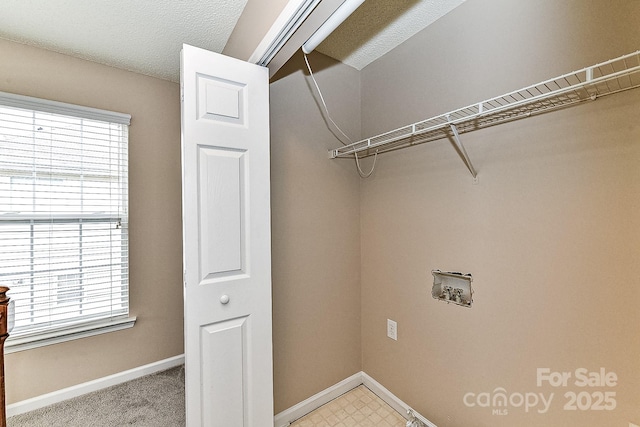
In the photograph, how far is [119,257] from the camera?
203 cm

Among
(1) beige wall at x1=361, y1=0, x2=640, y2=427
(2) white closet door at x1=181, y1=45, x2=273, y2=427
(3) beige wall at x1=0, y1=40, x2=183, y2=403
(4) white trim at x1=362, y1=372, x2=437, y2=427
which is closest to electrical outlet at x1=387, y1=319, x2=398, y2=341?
(1) beige wall at x1=361, y1=0, x2=640, y2=427

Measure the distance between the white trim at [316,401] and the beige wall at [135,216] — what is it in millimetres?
1155

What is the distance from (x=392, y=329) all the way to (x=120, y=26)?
2.51 meters

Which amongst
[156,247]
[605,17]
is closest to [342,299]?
[156,247]

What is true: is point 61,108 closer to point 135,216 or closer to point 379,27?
point 135,216

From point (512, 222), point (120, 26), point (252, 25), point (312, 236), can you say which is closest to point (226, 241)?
point (312, 236)

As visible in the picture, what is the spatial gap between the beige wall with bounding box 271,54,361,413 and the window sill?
1272mm

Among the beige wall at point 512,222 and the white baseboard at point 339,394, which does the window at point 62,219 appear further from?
the beige wall at point 512,222

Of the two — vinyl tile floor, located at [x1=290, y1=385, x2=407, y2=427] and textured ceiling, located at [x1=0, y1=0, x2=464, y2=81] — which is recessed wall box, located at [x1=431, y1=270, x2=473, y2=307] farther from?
textured ceiling, located at [x1=0, y1=0, x2=464, y2=81]

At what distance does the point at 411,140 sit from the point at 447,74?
0.38m

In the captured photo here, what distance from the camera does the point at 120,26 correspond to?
62.0 inches

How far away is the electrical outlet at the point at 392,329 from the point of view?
5.73ft

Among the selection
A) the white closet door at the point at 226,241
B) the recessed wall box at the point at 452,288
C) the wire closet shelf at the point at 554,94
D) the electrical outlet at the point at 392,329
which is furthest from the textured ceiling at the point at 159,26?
the electrical outlet at the point at 392,329

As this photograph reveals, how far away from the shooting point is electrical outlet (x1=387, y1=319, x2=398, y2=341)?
1747mm
